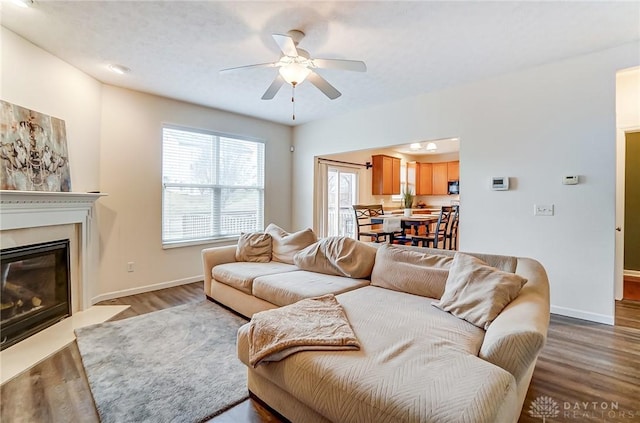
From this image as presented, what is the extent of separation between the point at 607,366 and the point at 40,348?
436 centimetres

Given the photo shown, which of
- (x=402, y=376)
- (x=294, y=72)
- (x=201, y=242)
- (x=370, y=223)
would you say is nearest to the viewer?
(x=402, y=376)

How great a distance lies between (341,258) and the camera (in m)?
2.92

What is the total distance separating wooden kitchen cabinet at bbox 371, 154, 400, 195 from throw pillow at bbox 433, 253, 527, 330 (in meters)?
5.18

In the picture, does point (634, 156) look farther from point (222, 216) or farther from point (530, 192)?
point (222, 216)

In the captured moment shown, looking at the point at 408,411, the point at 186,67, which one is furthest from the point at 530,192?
the point at 186,67

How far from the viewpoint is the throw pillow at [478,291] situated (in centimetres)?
181

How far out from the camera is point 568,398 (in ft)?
6.17

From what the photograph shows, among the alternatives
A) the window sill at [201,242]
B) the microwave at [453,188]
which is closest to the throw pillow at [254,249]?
the window sill at [201,242]

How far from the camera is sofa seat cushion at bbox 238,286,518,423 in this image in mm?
1136

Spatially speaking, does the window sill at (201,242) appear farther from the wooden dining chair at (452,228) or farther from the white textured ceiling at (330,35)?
the wooden dining chair at (452,228)

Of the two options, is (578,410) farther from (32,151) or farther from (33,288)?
(32,151)

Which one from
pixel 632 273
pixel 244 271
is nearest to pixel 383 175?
pixel 632 273

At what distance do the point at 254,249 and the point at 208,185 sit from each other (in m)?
1.65

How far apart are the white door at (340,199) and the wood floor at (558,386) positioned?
4328 mm
